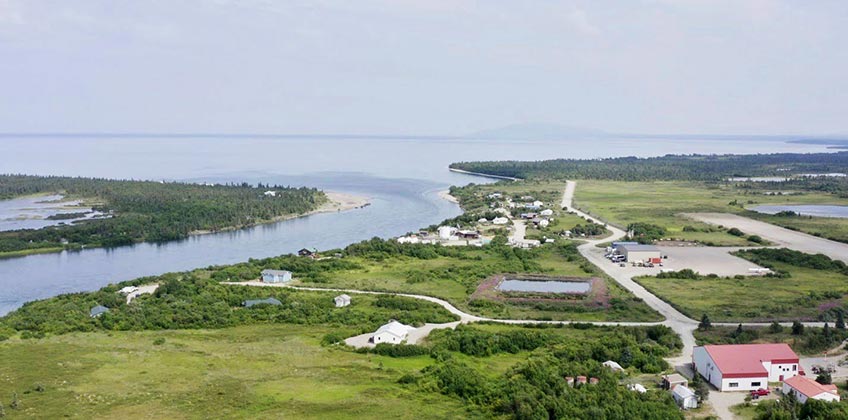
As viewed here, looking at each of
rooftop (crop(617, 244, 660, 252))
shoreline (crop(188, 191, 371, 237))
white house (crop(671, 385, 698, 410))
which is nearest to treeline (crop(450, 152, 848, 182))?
shoreline (crop(188, 191, 371, 237))

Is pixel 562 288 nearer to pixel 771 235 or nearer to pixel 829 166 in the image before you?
pixel 771 235

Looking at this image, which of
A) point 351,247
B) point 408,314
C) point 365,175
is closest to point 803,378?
point 408,314

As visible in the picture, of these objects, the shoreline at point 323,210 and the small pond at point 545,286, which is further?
the shoreline at point 323,210

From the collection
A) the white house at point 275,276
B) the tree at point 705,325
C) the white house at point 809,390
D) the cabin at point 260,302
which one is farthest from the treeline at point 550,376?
the white house at point 275,276

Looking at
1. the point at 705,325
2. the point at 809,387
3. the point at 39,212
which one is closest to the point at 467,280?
the point at 705,325

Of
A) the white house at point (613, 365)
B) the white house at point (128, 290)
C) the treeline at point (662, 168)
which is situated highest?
the treeline at point (662, 168)

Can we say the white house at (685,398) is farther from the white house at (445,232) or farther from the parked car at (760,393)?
the white house at (445,232)

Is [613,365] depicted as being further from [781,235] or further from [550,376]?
[781,235]
